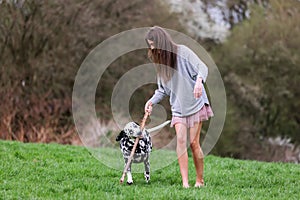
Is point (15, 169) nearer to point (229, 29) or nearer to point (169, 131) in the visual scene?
point (169, 131)

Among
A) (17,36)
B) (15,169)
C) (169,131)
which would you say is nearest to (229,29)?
(169,131)

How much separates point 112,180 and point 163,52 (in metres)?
1.72

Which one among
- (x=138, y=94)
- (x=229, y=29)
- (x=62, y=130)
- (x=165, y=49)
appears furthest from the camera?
(x=229, y=29)

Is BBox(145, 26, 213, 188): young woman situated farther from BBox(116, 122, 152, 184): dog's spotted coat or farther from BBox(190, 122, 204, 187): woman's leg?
BBox(116, 122, 152, 184): dog's spotted coat

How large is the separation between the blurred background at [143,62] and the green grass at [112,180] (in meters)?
6.69

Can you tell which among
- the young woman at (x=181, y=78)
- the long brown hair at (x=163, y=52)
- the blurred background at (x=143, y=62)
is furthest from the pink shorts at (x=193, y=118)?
the blurred background at (x=143, y=62)

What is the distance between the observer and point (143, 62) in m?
20.6

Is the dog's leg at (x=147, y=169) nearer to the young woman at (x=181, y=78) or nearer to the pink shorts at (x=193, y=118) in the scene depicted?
the young woman at (x=181, y=78)

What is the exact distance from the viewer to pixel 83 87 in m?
18.4

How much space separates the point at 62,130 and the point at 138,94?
12.8 ft

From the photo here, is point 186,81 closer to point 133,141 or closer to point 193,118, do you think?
point 193,118

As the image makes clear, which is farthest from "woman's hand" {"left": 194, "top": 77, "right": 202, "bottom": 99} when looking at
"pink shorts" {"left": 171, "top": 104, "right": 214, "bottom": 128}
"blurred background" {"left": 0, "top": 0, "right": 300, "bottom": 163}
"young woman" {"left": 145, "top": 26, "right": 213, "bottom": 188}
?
"blurred background" {"left": 0, "top": 0, "right": 300, "bottom": 163}

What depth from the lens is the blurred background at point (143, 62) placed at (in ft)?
59.1

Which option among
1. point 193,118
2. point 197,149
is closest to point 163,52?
point 193,118
